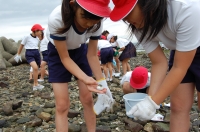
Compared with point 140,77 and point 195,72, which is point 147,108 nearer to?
point 195,72

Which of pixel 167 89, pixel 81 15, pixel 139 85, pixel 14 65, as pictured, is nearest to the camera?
pixel 167 89

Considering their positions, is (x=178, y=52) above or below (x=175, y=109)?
above

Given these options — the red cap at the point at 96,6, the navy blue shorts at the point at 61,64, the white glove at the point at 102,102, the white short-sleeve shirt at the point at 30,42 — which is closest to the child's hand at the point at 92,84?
the white glove at the point at 102,102

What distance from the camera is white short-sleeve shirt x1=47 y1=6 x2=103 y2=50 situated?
216 cm

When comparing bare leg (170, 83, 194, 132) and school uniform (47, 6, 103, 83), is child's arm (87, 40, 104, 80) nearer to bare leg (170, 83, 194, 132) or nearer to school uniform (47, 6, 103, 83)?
school uniform (47, 6, 103, 83)

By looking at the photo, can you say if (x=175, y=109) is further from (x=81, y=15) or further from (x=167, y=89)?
(x=81, y=15)

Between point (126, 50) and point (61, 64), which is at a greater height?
point (126, 50)

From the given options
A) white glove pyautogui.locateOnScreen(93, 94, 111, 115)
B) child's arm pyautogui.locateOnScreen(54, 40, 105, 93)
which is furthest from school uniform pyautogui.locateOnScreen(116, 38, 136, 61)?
child's arm pyautogui.locateOnScreen(54, 40, 105, 93)

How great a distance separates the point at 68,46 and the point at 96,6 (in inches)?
28.8

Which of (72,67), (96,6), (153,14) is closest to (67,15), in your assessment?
(96,6)

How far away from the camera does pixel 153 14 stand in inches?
60.7

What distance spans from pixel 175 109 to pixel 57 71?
118 centimetres

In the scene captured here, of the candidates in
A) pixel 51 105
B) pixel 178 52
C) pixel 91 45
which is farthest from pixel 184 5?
pixel 51 105

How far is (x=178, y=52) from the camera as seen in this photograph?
160 cm
